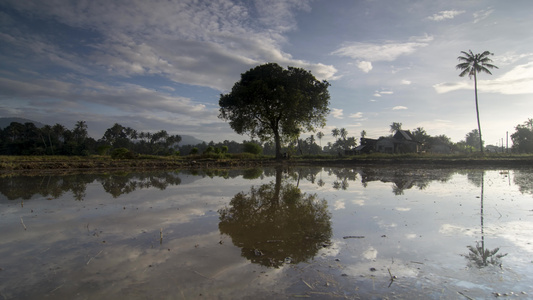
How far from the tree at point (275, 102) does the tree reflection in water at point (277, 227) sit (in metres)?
24.0

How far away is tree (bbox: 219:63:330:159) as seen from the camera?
32.2 metres

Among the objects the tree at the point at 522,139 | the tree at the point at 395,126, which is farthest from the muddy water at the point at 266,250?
the tree at the point at 395,126

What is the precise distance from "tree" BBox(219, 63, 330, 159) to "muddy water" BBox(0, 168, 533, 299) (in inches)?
1003

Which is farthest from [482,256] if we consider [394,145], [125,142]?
[125,142]

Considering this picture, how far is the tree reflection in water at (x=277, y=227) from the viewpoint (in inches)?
169

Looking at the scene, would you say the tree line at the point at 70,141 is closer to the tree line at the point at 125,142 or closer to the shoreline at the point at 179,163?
the tree line at the point at 125,142

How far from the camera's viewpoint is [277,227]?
18.8ft

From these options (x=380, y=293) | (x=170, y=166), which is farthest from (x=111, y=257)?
(x=170, y=166)

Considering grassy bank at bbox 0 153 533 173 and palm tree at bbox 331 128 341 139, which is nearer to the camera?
grassy bank at bbox 0 153 533 173

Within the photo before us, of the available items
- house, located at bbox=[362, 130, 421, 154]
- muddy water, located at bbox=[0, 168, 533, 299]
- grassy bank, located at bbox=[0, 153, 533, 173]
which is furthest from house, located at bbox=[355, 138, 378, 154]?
muddy water, located at bbox=[0, 168, 533, 299]

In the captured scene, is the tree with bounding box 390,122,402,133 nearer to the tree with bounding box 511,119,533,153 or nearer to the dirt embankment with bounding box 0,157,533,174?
the tree with bounding box 511,119,533,153

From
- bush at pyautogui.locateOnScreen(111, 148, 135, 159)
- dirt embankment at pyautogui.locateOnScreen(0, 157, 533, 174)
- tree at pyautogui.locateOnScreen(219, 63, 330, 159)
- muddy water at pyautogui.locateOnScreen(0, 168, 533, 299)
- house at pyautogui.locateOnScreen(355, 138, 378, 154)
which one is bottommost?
muddy water at pyautogui.locateOnScreen(0, 168, 533, 299)

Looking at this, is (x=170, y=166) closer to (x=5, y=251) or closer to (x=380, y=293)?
(x=5, y=251)

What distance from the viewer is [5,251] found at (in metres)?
4.34
